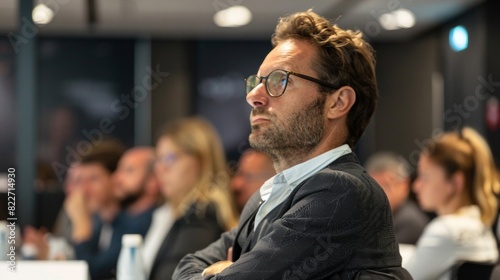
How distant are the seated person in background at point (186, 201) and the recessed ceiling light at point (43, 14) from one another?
3.15ft

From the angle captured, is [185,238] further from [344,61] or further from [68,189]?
[344,61]

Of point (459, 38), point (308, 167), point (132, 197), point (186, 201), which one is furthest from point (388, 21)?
point (308, 167)

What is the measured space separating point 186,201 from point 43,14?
142 centimetres

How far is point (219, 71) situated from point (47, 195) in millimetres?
1268

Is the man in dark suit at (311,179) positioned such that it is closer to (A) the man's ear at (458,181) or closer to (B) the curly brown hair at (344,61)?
(B) the curly brown hair at (344,61)

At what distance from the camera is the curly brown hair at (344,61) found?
5.77 ft

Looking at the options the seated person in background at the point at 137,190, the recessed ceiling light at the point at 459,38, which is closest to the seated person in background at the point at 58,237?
the seated person in background at the point at 137,190

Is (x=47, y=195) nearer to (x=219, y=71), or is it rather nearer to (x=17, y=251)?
(x=17, y=251)

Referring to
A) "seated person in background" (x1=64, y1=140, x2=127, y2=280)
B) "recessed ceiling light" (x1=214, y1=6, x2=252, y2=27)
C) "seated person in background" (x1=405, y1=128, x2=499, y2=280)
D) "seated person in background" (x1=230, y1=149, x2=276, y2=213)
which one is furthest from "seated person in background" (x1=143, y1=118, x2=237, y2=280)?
"seated person in background" (x1=405, y1=128, x2=499, y2=280)

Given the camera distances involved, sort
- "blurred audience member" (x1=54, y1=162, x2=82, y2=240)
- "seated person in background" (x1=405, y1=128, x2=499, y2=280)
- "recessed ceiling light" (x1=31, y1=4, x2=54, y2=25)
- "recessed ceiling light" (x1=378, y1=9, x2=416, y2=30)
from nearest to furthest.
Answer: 1. "seated person in background" (x1=405, y1=128, x2=499, y2=280)
2. "blurred audience member" (x1=54, y1=162, x2=82, y2=240)
3. "recessed ceiling light" (x1=31, y1=4, x2=54, y2=25)
4. "recessed ceiling light" (x1=378, y1=9, x2=416, y2=30)

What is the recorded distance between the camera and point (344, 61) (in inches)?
69.3

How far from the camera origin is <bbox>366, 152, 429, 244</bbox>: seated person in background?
4074mm

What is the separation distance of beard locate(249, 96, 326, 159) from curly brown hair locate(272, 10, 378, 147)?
0.22 feet

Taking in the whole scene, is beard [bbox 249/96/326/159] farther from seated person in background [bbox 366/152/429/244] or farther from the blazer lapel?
seated person in background [bbox 366/152/429/244]
